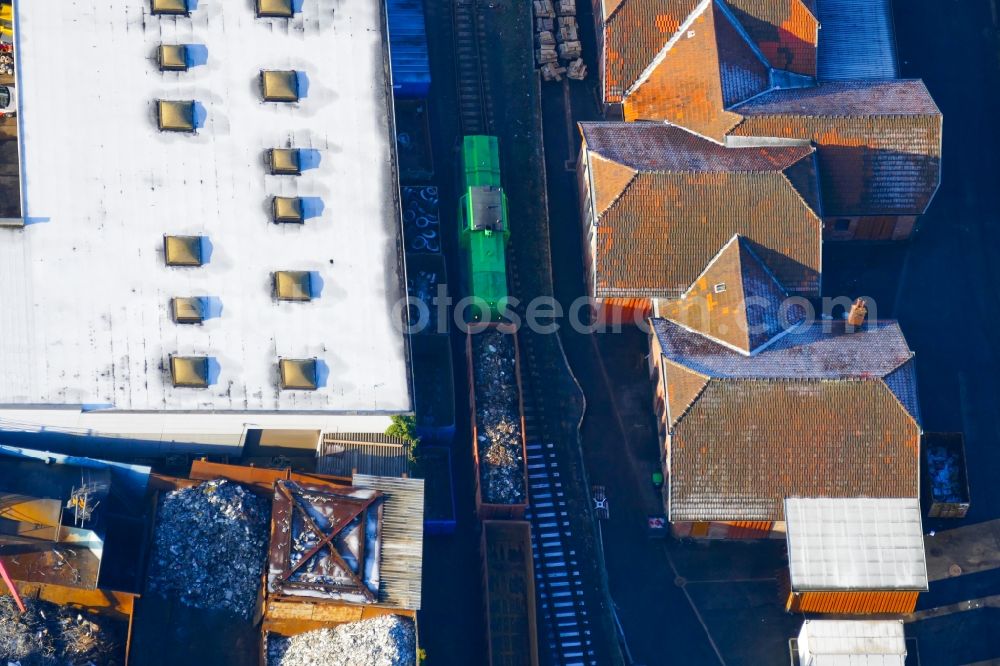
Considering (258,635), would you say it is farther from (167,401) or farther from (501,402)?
(501,402)

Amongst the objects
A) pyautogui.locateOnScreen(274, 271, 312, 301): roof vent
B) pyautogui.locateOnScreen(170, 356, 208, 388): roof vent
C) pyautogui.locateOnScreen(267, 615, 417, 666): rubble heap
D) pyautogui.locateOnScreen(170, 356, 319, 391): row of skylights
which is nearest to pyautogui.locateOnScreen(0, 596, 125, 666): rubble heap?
pyautogui.locateOnScreen(267, 615, 417, 666): rubble heap

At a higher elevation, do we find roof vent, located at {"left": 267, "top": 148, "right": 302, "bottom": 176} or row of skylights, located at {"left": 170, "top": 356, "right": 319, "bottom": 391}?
roof vent, located at {"left": 267, "top": 148, "right": 302, "bottom": 176}

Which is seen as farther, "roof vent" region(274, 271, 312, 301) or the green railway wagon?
the green railway wagon

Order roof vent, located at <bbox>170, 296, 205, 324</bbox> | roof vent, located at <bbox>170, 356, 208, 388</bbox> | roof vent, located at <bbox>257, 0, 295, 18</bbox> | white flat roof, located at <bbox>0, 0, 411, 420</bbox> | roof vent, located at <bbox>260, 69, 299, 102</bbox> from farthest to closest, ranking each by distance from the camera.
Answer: roof vent, located at <bbox>257, 0, 295, 18</bbox>, roof vent, located at <bbox>260, 69, 299, 102</bbox>, roof vent, located at <bbox>170, 296, 205, 324</bbox>, white flat roof, located at <bbox>0, 0, 411, 420</bbox>, roof vent, located at <bbox>170, 356, 208, 388</bbox>

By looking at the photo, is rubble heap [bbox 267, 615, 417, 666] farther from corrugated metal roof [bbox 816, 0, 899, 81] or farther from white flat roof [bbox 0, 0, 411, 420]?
corrugated metal roof [bbox 816, 0, 899, 81]

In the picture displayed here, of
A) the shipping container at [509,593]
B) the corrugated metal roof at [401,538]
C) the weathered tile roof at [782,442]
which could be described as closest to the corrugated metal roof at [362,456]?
the corrugated metal roof at [401,538]

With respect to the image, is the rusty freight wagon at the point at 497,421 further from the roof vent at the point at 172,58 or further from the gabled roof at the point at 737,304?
the roof vent at the point at 172,58
